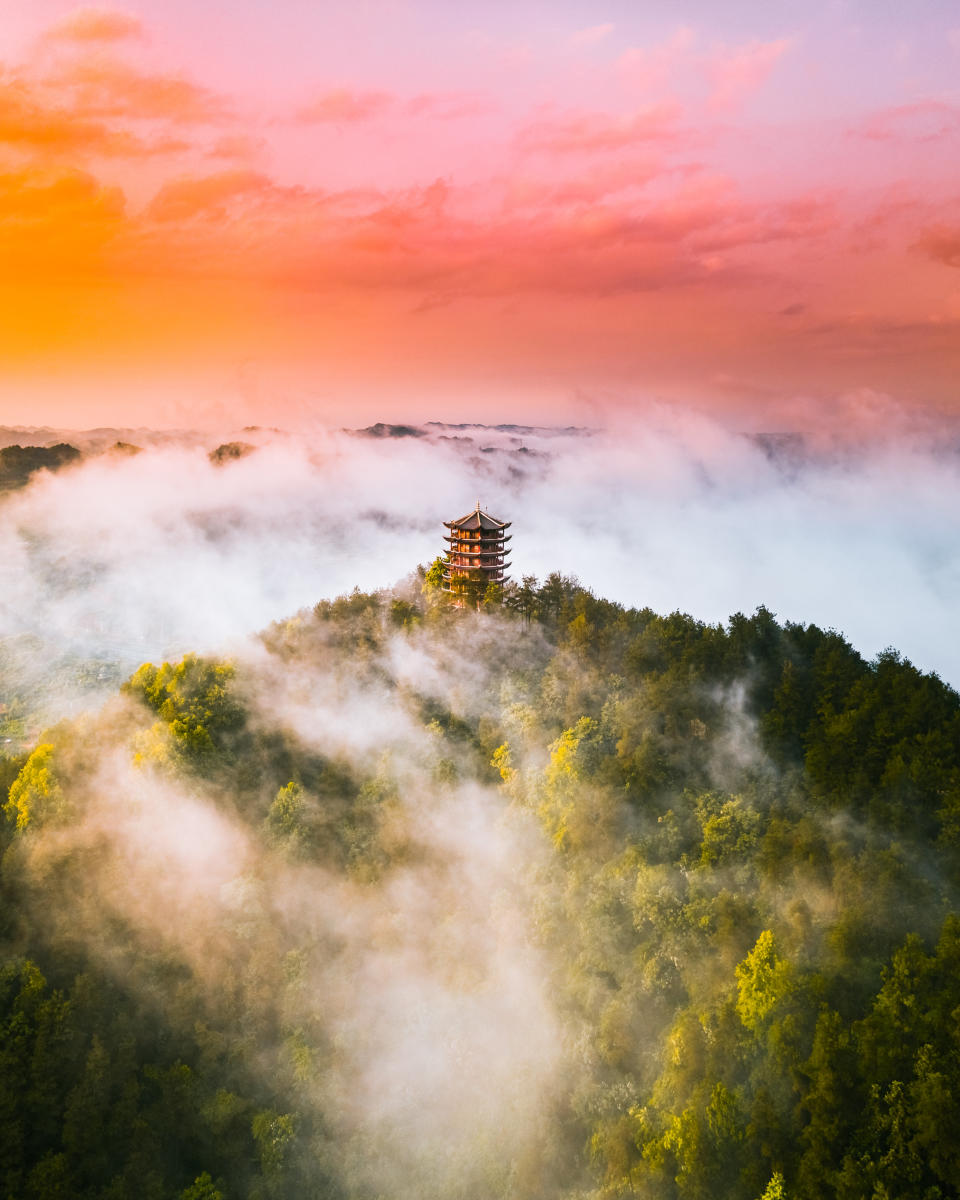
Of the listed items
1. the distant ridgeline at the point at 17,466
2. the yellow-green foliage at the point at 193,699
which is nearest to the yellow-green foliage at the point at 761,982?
the yellow-green foliage at the point at 193,699

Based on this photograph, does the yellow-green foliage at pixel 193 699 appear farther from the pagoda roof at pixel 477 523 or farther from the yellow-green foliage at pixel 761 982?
the yellow-green foliage at pixel 761 982

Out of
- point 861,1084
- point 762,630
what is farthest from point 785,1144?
point 762,630

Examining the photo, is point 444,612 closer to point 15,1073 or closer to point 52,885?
point 52,885

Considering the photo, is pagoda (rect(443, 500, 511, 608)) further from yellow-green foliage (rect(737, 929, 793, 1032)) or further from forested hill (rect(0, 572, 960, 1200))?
yellow-green foliage (rect(737, 929, 793, 1032))

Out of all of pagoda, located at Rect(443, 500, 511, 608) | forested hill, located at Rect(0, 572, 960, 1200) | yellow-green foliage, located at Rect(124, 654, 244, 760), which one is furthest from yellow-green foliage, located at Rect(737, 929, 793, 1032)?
yellow-green foliage, located at Rect(124, 654, 244, 760)

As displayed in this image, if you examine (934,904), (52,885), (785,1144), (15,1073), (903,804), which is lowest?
(15,1073)

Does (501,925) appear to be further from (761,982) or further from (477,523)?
(477,523)
